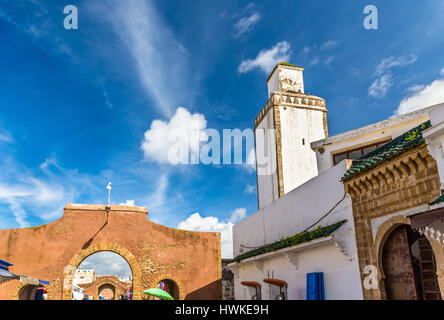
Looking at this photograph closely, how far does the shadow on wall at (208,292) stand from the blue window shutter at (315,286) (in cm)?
1083

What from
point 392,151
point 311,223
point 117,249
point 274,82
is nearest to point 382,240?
point 392,151

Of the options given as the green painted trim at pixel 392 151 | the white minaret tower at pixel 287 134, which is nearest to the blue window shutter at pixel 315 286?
the green painted trim at pixel 392 151

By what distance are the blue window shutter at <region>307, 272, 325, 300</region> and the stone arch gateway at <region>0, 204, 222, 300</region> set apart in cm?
1084

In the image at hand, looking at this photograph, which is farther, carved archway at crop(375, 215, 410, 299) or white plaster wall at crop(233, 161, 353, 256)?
white plaster wall at crop(233, 161, 353, 256)

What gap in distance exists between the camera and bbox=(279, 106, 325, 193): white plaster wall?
19.5m

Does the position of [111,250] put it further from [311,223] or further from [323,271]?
[323,271]

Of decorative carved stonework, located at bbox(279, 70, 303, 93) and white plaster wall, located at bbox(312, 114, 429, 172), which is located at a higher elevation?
decorative carved stonework, located at bbox(279, 70, 303, 93)

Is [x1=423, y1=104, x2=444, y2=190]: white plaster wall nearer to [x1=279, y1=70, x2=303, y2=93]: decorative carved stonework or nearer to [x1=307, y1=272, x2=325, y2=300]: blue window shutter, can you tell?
[x1=307, y1=272, x2=325, y2=300]: blue window shutter

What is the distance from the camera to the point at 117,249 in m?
19.6

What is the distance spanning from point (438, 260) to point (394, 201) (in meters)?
1.58

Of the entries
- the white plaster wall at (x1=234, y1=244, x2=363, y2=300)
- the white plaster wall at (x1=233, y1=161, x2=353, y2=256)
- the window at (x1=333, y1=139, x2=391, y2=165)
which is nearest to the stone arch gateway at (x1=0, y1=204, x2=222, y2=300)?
the white plaster wall at (x1=233, y1=161, x2=353, y2=256)
